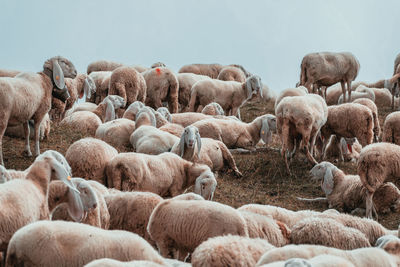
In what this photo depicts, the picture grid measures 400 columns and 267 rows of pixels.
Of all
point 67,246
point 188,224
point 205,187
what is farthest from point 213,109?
point 67,246

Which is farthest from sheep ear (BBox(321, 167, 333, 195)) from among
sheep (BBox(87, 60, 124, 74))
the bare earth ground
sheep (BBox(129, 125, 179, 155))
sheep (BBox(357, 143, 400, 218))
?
sheep (BBox(87, 60, 124, 74))

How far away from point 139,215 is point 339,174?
5826mm

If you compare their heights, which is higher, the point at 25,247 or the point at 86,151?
the point at 25,247

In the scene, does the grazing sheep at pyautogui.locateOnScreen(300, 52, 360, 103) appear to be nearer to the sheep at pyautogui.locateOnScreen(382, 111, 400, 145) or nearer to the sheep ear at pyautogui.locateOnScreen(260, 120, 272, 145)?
the sheep ear at pyautogui.locateOnScreen(260, 120, 272, 145)

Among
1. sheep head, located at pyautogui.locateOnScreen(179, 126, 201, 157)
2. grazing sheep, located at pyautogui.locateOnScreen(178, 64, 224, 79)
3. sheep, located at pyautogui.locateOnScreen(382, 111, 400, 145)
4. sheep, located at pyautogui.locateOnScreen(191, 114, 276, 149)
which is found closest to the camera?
sheep head, located at pyautogui.locateOnScreen(179, 126, 201, 157)

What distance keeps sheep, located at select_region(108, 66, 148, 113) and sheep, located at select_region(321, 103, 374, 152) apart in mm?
5970

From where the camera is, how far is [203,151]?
13.7m

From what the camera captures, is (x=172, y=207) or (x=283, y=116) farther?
(x=283, y=116)

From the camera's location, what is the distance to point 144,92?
64.0 feet

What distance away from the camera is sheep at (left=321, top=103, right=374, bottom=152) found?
15.3m

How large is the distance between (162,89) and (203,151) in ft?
22.7

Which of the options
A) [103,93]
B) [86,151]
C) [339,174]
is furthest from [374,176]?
[103,93]

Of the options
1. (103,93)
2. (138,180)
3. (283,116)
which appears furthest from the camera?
(103,93)

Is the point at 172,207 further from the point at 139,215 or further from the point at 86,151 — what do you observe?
the point at 86,151
